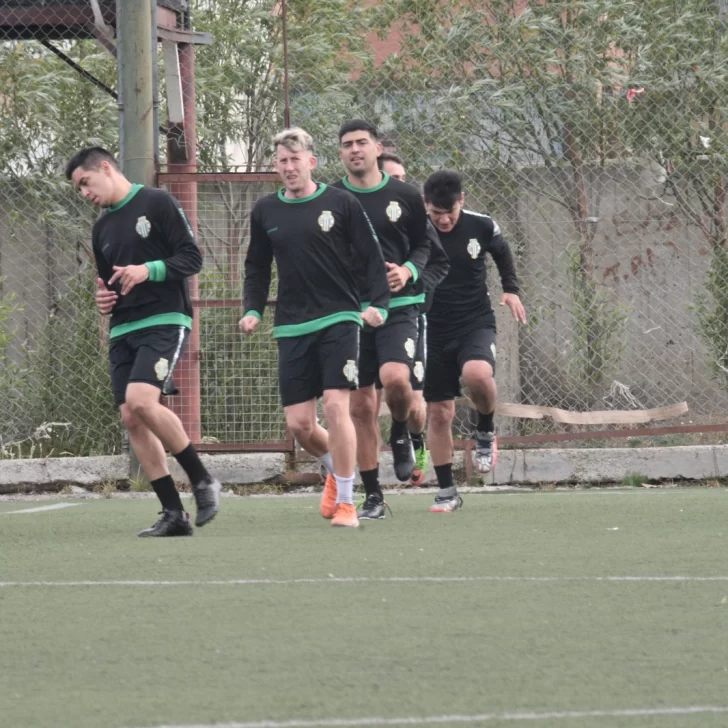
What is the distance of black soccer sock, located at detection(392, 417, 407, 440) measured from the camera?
892 centimetres

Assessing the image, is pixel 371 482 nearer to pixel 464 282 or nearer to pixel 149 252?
pixel 464 282

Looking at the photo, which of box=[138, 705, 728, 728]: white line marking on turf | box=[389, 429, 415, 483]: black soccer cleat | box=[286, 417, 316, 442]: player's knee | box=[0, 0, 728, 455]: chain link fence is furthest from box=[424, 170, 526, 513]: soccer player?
box=[138, 705, 728, 728]: white line marking on turf

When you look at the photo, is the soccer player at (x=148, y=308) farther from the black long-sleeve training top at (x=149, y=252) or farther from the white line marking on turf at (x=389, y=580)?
the white line marking on turf at (x=389, y=580)

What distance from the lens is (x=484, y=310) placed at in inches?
365

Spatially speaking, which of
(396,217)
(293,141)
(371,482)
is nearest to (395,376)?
(371,482)

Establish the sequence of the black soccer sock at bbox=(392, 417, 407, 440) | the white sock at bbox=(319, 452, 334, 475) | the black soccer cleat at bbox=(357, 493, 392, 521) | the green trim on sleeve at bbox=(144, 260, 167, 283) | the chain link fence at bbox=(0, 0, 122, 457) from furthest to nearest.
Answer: the chain link fence at bbox=(0, 0, 122, 457), the black soccer sock at bbox=(392, 417, 407, 440), the black soccer cleat at bbox=(357, 493, 392, 521), the white sock at bbox=(319, 452, 334, 475), the green trim on sleeve at bbox=(144, 260, 167, 283)

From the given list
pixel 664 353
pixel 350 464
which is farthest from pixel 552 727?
pixel 664 353

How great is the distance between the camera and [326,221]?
7.69 metres

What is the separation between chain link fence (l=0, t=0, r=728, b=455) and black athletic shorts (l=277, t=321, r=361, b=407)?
311 centimetres

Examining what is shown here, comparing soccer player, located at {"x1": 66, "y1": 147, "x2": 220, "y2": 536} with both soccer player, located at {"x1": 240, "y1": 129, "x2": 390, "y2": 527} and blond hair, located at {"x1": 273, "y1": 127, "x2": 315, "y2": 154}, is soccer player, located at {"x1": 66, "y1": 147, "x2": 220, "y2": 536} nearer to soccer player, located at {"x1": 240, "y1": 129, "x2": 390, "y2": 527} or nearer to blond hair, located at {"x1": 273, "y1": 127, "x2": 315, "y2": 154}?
soccer player, located at {"x1": 240, "y1": 129, "x2": 390, "y2": 527}

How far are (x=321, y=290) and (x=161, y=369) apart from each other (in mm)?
862

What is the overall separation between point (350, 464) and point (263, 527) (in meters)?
0.65

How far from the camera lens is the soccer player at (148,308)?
7422mm

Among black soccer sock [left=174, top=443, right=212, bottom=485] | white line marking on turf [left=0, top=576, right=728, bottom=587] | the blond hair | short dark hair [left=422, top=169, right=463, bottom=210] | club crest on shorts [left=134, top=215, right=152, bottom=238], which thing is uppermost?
Result: the blond hair
